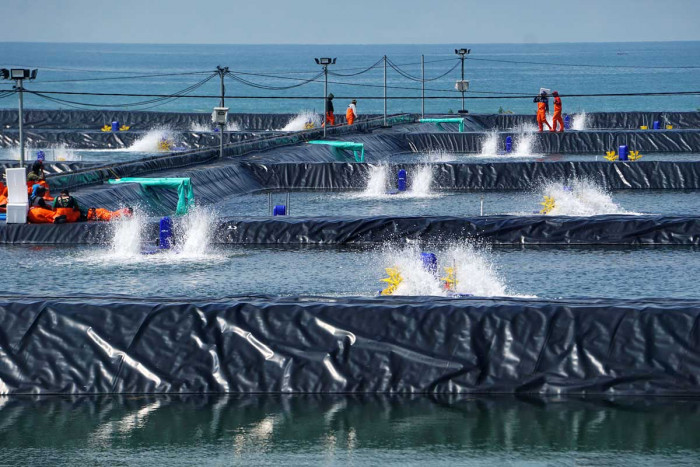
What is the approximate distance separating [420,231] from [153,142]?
27170 mm

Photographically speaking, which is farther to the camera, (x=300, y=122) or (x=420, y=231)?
(x=300, y=122)

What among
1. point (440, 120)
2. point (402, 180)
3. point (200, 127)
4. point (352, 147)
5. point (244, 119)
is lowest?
point (402, 180)

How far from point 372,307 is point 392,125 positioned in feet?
130

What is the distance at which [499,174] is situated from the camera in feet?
113

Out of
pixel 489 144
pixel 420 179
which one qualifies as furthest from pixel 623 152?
pixel 420 179

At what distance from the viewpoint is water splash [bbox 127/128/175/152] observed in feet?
157

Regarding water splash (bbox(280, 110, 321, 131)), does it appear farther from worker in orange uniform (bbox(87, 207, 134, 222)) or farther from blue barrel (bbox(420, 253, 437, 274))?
blue barrel (bbox(420, 253, 437, 274))

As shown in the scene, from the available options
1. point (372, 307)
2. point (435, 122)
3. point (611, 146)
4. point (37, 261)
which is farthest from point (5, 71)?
point (435, 122)

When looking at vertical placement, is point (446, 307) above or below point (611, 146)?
below

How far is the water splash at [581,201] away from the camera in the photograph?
27.8m

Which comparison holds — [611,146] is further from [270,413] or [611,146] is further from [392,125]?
[270,413]

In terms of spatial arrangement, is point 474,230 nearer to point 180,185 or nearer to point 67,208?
point 67,208

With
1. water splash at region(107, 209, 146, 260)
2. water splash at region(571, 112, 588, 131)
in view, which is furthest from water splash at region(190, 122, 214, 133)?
water splash at region(107, 209, 146, 260)

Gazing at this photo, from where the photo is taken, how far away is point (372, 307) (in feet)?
41.0
